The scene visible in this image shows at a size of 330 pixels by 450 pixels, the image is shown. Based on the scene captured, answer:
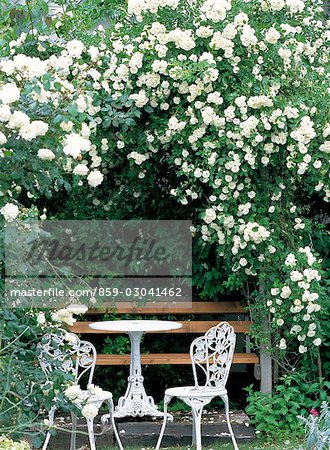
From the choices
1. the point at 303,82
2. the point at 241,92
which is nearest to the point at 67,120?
the point at 241,92

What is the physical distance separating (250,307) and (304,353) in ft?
1.71

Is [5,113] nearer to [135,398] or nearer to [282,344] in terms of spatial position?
[135,398]

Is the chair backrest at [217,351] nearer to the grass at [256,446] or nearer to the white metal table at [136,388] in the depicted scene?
the white metal table at [136,388]

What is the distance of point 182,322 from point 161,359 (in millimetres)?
390

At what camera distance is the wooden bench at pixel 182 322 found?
22.2ft

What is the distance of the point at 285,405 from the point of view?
6.27 meters

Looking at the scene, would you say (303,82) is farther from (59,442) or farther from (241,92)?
(59,442)

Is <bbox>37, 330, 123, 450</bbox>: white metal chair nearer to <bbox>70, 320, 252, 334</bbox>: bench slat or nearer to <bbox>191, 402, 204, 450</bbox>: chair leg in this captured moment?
<bbox>191, 402, 204, 450</bbox>: chair leg

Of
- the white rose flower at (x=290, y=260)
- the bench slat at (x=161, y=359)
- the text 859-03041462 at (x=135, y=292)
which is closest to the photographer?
the white rose flower at (x=290, y=260)

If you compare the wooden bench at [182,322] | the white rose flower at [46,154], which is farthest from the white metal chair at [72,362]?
the white rose flower at [46,154]

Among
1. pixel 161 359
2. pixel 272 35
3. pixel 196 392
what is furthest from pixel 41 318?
Answer: pixel 272 35

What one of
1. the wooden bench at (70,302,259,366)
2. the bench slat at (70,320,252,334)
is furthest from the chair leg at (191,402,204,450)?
the bench slat at (70,320,252,334)

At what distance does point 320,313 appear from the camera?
6.21 meters

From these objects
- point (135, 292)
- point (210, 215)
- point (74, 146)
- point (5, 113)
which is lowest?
point (74, 146)
